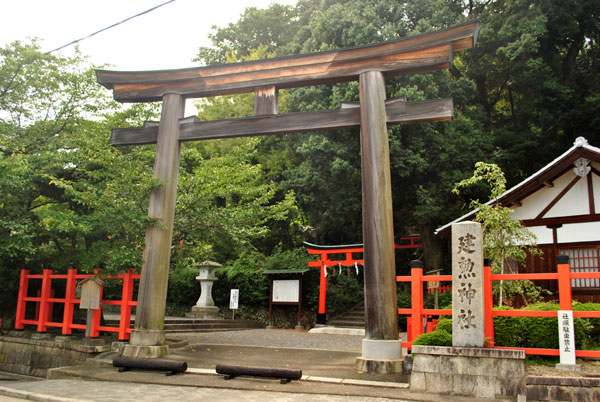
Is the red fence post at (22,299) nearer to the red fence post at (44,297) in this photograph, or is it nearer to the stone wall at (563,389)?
the red fence post at (44,297)

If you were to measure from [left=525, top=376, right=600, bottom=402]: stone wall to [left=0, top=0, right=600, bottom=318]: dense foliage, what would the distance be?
760 centimetres

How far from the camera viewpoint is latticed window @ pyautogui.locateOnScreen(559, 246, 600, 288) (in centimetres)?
1161

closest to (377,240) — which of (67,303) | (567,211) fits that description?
(567,211)

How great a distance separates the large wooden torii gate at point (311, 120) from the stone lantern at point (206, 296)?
32.8ft

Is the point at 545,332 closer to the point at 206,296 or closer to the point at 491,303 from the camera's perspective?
the point at 491,303

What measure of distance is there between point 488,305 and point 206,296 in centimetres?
1484

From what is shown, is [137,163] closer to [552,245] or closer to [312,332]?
[312,332]

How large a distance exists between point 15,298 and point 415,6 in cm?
1879

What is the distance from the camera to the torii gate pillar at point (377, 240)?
24.4 ft

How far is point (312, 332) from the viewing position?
1717 cm

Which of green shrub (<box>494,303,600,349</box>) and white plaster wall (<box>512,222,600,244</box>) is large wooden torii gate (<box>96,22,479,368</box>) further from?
white plaster wall (<box>512,222,600,244</box>)

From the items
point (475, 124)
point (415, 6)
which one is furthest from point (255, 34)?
point (475, 124)

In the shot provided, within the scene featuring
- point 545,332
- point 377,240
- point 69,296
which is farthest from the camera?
point 69,296

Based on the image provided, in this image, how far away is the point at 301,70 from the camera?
9203 mm
